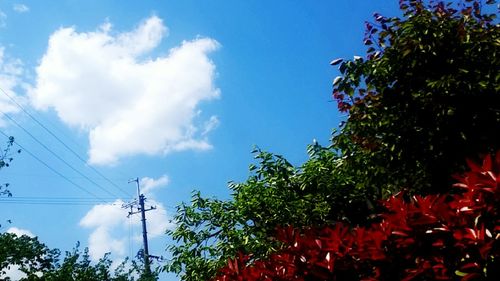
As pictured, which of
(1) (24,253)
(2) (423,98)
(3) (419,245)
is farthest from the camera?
(1) (24,253)

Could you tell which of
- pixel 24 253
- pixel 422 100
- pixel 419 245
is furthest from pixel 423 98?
pixel 24 253

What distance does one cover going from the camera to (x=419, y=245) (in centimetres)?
344

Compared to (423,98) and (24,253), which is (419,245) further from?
(24,253)

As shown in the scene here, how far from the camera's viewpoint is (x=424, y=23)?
636 cm

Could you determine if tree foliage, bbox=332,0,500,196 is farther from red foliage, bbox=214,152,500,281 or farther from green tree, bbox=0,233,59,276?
green tree, bbox=0,233,59,276

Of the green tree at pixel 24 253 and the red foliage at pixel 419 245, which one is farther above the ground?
the green tree at pixel 24 253

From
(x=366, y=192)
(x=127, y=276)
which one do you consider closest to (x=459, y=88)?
(x=366, y=192)

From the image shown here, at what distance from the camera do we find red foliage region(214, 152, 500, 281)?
10.2 feet

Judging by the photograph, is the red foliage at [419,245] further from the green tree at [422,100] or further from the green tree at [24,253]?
the green tree at [24,253]

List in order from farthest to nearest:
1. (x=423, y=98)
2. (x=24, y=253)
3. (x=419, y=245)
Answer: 1. (x=24, y=253)
2. (x=423, y=98)
3. (x=419, y=245)

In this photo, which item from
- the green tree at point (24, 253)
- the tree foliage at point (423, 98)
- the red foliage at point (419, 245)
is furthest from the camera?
the green tree at point (24, 253)

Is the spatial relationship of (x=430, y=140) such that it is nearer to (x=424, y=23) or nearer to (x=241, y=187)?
(x=424, y=23)

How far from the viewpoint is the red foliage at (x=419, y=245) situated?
3.09 meters

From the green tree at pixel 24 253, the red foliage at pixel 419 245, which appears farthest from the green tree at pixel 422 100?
the green tree at pixel 24 253
